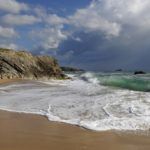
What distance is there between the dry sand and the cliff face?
1055 inches

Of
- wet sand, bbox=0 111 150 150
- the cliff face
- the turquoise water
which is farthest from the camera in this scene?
the cliff face

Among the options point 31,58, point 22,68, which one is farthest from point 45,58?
point 22,68

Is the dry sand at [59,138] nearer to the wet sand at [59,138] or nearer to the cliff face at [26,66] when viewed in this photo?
the wet sand at [59,138]

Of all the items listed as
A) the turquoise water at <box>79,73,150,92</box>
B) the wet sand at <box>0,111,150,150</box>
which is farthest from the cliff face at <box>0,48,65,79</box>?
the wet sand at <box>0,111,150,150</box>

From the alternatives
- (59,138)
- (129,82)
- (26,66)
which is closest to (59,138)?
(59,138)

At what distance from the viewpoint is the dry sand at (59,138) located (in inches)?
263

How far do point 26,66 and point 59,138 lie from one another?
3090 cm

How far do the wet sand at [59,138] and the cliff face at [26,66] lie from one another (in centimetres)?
2675

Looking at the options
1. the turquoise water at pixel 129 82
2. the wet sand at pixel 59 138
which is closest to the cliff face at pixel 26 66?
the turquoise water at pixel 129 82

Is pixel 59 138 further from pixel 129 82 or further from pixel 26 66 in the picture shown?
pixel 26 66

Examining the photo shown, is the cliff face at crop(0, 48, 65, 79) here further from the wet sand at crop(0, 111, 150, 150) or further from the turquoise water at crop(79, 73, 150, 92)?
the wet sand at crop(0, 111, 150, 150)

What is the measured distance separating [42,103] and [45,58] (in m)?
29.9

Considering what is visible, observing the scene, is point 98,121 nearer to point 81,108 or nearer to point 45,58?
point 81,108

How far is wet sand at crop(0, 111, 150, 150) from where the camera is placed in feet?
21.9
